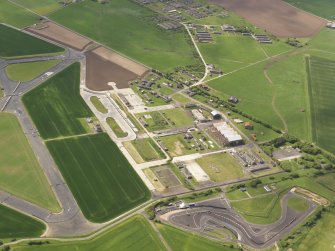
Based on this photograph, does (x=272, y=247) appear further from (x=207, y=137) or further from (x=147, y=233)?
(x=207, y=137)


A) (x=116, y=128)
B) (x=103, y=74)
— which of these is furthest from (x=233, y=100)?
(x=103, y=74)

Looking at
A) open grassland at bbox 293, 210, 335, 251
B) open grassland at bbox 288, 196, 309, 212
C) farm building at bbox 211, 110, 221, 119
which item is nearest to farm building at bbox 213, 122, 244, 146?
farm building at bbox 211, 110, 221, 119

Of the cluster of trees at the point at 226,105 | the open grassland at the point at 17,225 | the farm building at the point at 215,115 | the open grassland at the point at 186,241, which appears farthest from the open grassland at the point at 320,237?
the open grassland at the point at 17,225

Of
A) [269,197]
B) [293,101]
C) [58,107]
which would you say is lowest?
[269,197]

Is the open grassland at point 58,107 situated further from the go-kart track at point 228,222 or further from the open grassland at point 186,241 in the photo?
the open grassland at point 186,241

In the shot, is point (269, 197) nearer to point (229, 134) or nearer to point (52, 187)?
point (229, 134)

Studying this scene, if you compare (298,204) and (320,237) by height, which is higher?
(298,204)
